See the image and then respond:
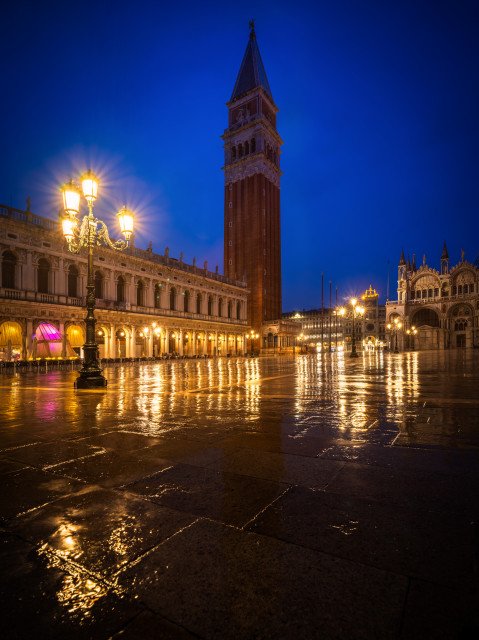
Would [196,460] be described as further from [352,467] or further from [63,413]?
[63,413]

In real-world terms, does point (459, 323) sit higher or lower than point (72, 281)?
lower

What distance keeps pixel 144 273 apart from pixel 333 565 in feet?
133

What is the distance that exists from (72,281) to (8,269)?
5.79 meters

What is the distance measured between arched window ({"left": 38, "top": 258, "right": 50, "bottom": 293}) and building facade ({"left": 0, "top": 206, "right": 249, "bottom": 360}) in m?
0.08

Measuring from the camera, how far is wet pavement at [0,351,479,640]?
1.33 metres

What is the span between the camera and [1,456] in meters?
3.52

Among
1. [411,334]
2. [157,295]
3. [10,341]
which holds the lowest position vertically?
[10,341]

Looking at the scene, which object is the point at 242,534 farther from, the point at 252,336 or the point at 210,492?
the point at 252,336

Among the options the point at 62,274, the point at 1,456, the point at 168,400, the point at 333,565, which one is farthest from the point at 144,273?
the point at 333,565

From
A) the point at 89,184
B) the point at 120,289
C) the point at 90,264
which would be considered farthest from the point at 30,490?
the point at 120,289

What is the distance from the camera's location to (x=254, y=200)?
5888 centimetres

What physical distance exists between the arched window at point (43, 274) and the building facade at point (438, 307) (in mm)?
60577

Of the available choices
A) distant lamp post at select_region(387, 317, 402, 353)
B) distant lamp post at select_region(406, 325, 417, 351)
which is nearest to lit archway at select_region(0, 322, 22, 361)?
distant lamp post at select_region(387, 317, 402, 353)

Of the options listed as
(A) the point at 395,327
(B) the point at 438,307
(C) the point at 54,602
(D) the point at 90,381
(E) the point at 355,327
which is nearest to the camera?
(C) the point at 54,602
